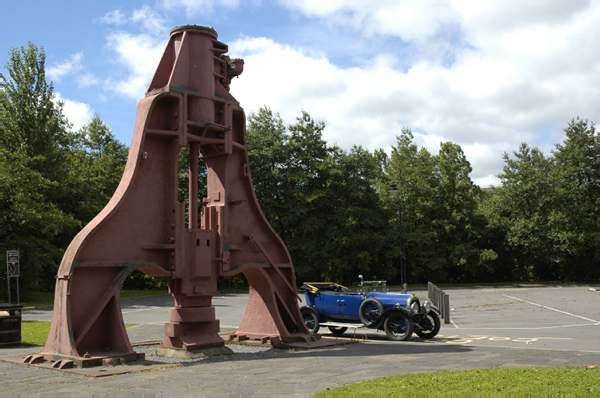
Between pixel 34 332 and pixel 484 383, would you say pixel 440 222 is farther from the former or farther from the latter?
pixel 484 383

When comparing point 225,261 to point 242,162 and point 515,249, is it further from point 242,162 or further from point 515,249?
point 515,249

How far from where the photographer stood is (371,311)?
14.9 m

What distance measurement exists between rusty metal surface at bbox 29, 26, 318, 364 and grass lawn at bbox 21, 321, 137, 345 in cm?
418

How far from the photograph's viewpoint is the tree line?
118ft

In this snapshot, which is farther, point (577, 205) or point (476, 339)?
point (577, 205)

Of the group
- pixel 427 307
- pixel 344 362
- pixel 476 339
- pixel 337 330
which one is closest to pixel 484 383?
pixel 344 362

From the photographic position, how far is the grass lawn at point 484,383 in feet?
22.2

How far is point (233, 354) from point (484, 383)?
604 cm

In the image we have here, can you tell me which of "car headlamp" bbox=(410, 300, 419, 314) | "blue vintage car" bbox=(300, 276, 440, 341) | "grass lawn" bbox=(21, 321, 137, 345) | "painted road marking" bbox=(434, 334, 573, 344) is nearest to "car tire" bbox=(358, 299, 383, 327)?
"blue vintage car" bbox=(300, 276, 440, 341)

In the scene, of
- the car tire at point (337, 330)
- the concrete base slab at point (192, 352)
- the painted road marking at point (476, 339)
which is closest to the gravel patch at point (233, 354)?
the concrete base slab at point (192, 352)

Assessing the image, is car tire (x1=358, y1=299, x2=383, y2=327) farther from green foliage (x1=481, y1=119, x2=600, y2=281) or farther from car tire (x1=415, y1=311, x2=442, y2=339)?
green foliage (x1=481, y1=119, x2=600, y2=281)

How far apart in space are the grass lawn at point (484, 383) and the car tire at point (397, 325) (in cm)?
578

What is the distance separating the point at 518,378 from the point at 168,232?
7374 mm

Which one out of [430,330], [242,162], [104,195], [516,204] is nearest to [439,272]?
[516,204]
